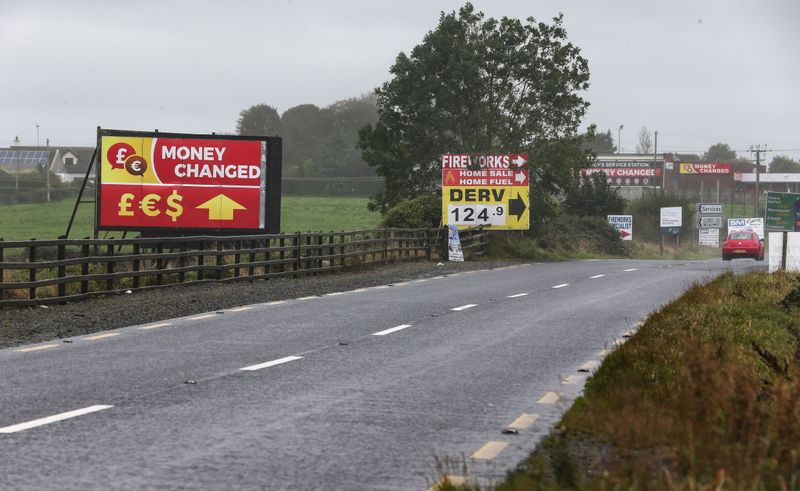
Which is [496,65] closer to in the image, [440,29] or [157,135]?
[440,29]

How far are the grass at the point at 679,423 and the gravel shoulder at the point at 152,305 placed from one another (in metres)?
7.79

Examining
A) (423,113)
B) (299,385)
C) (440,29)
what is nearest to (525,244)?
(423,113)

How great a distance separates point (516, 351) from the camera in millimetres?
13516

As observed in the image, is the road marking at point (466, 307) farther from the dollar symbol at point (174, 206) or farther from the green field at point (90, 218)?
the green field at point (90, 218)

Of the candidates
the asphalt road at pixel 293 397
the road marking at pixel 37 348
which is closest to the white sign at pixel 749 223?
the asphalt road at pixel 293 397

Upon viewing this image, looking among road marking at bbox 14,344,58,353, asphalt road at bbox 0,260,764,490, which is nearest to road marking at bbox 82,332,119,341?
asphalt road at bbox 0,260,764,490

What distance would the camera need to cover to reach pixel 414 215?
4584 cm

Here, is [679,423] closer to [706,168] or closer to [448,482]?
[448,482]

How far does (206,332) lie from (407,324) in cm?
297

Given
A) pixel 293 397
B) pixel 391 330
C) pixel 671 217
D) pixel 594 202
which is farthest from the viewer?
pixel 671 217

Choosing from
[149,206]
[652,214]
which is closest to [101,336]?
[149,206]

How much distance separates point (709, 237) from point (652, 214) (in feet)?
21.3

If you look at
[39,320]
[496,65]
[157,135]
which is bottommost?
[39,320]

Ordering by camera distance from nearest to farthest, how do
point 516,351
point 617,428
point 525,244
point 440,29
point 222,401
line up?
point 617,428 < point 222,401 < point 516,351 < point 525,244 < point 440,29
